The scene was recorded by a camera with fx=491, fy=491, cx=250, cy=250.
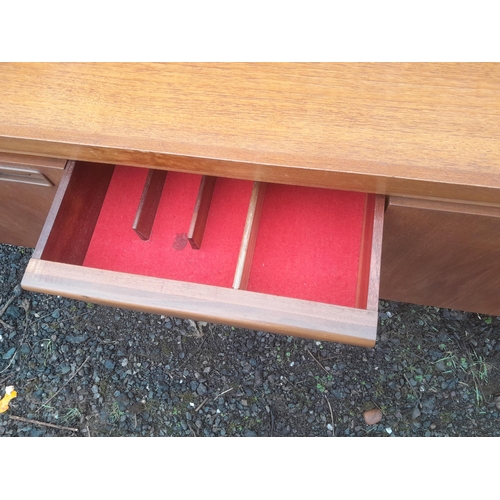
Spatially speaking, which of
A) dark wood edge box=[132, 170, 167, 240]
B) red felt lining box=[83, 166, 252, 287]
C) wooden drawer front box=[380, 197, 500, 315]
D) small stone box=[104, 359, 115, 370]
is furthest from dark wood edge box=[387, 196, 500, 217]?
small stone box=[104, 359, 115, 370]

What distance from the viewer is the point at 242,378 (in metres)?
1.30

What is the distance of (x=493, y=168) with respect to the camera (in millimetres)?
655

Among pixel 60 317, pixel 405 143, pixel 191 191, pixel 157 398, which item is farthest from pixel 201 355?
pixel 405 143

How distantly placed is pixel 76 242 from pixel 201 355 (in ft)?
1.91

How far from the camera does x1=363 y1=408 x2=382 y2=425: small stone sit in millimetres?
1229

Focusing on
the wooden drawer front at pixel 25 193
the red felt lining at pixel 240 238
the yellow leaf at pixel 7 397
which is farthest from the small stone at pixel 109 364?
the red felt lining at pixel 240 238

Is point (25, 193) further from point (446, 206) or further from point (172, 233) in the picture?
point (446, 206)

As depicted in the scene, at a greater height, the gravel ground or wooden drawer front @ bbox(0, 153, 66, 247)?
wooden drawer front @ bbox(0, 153, 66, 247)

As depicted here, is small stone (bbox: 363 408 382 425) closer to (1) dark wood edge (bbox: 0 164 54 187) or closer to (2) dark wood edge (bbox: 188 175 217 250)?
(2) dark wood edge (bbox: 188 175 217 250)

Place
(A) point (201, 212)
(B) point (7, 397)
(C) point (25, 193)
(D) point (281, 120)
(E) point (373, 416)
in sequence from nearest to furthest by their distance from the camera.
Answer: (D) point (281, 120), (A) point (201, 212), (C) point (25, 193), (E) point (373, 416), (B) point (7, 397)

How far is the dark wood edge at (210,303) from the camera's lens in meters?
0.68

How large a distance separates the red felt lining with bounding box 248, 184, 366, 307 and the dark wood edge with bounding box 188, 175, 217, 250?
0.10 meters

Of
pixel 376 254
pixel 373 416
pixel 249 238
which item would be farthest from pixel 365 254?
pixel 373 416

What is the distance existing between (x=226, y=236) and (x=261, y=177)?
0.18 metres
